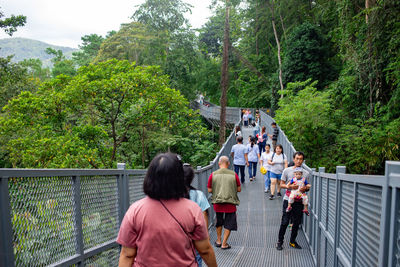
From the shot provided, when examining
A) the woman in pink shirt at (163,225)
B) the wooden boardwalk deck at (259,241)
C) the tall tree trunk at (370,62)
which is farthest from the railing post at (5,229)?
the tall tree trunk at (370,62)

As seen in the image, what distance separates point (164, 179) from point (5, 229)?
95 cm

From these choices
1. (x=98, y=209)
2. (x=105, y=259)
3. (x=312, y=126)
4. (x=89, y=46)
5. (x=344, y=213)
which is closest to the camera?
(x=344, y=213)

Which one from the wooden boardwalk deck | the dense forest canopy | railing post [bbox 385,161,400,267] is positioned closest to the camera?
railing post [bbox 385,161,400,267]

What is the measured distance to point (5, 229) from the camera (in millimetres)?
1925

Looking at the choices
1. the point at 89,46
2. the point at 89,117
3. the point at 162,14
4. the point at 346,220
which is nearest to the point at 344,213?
the point at 346,220

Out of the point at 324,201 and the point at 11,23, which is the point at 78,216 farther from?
the point at 11,23

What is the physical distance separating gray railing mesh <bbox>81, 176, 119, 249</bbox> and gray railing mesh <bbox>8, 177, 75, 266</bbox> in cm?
26

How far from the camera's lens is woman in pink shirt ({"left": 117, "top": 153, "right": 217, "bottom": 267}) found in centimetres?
205

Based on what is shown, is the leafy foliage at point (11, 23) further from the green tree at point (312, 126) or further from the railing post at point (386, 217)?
the railing post at point (386, 217)

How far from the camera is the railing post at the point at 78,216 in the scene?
112 inches

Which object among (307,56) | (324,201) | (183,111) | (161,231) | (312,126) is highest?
(307,56)

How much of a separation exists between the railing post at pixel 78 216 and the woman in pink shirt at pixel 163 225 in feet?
2.99

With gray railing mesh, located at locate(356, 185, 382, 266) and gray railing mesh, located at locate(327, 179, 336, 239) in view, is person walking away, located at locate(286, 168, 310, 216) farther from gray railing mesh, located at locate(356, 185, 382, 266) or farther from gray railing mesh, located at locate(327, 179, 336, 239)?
gray railing mesh, located at locate(356, 185, 382, 266)

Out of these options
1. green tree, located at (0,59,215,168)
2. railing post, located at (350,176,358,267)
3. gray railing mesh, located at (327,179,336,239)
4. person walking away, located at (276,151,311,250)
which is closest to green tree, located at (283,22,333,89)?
green tree, located at (0,59,215,168)
